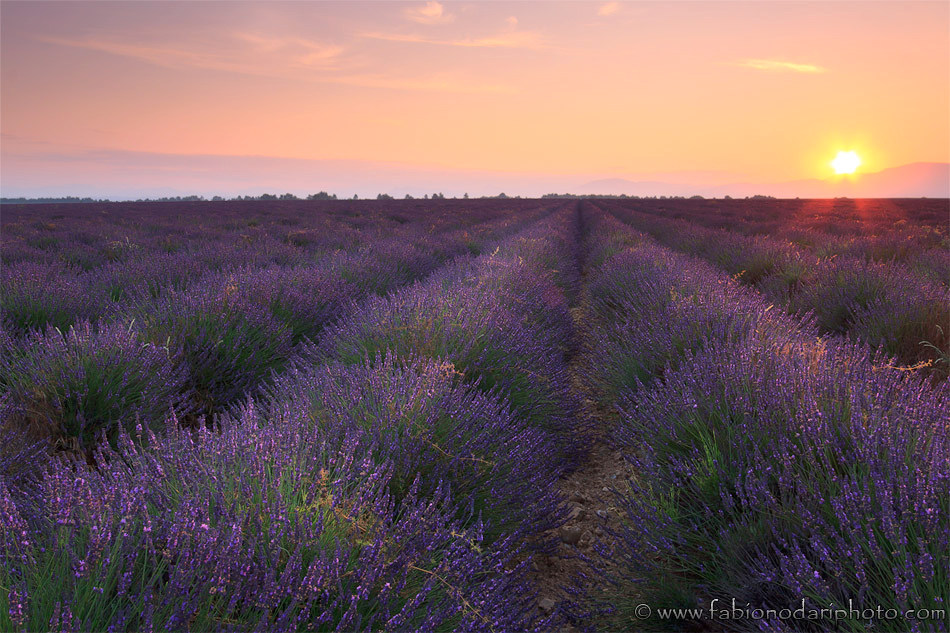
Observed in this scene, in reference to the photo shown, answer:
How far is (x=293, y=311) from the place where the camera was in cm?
467

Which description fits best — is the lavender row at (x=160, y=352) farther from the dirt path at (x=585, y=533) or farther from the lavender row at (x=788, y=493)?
the lavender row at (x=788, y=493)

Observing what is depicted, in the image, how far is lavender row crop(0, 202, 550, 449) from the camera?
2678 mm

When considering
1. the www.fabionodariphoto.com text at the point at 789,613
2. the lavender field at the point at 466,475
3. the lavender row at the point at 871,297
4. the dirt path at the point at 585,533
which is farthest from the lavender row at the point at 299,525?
the lavender row at the point at 871,297

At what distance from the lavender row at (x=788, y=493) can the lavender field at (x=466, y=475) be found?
0.01 meters

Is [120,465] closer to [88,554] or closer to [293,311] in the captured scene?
[88,554]

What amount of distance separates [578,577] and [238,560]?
1.32 m

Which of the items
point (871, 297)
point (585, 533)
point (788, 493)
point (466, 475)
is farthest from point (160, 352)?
point (871, 297)

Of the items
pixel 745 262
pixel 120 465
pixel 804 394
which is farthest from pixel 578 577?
pixel 745 262

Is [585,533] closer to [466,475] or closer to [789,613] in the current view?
[466,475]

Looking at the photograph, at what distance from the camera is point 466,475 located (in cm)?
205

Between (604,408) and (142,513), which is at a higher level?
(142,513)

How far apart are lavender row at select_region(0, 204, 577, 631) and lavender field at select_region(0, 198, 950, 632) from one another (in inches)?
0.4

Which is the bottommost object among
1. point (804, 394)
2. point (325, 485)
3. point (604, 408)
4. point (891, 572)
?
point (604, 408)

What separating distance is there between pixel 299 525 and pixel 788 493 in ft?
5.16
